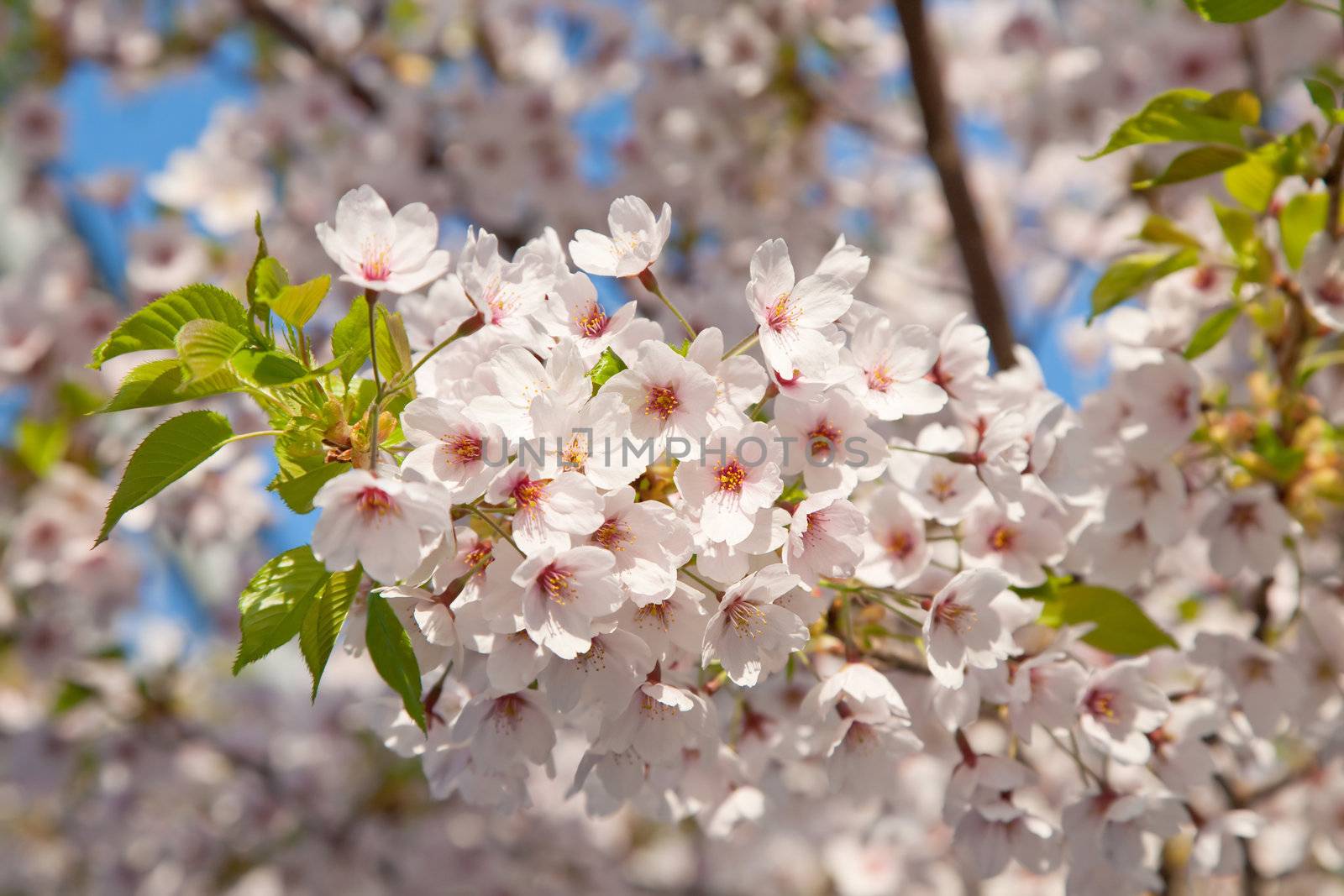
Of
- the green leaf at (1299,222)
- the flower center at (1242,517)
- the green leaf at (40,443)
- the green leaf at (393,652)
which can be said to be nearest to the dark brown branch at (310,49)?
the green leaf at (40,443)

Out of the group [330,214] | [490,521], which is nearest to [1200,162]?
[490,521]

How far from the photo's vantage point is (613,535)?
113cm

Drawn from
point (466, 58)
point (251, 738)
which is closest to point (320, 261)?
point (466, 58)

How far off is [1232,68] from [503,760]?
2.92 m

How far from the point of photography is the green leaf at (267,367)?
1.12 metres

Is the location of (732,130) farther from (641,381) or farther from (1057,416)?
(641,381)

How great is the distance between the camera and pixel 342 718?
4164mm

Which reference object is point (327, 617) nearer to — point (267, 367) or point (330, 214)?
point (267, 367)

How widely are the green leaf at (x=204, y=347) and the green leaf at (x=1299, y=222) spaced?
1616 millimetres

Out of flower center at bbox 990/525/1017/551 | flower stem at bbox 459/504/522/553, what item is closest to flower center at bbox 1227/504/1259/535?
flower center at bbox 990/525/1017/551

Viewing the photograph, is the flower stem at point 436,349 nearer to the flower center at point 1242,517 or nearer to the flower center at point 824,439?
the flower center at point 824,439

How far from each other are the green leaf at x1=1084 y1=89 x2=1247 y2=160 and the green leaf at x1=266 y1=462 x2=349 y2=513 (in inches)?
46.6

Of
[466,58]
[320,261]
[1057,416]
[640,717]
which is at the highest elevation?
[1057,416]

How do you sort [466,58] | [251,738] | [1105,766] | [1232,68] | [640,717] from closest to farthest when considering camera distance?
[640,717], [1105,766], [1232,68], [251,738], [466,58]
